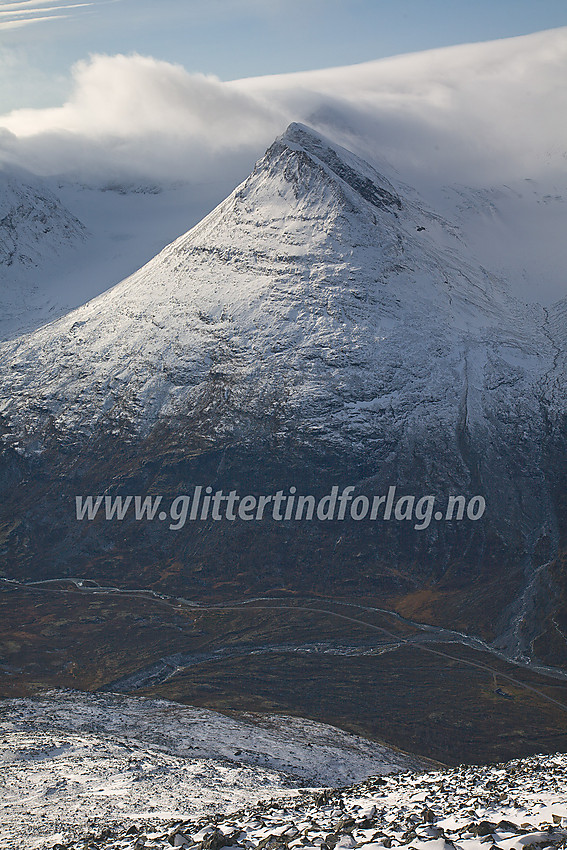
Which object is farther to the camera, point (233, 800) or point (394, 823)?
point (233, 800)

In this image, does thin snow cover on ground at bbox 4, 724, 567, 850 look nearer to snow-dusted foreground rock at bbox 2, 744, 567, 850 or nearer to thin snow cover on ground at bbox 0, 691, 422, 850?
snow-dusted foreground rock at bbox 2, 744, 567, 850

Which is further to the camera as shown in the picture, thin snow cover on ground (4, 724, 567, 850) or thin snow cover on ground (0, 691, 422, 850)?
thin snow cover on ground (0, 691, 422, 850)

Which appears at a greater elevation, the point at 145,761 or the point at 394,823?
the point at 394,823

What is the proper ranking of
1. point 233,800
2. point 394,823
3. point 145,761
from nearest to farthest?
point 394,823 → point 233,800 → point 145,761

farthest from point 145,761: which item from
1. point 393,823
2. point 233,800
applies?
point 393,823

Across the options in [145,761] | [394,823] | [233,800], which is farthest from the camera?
[145,761]

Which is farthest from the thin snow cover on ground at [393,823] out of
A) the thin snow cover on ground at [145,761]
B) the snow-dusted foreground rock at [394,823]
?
the thin snow cover on ground at [145,761]

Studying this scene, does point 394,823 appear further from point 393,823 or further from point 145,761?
point 145,761

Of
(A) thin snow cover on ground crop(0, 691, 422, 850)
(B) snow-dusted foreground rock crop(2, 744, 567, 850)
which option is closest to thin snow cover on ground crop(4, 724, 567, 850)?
(B) snow-dusted foreground rock crop(2, 744, 567, 850)

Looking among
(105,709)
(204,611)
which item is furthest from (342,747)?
(204,611)

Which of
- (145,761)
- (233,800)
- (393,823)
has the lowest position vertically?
(145,761)
